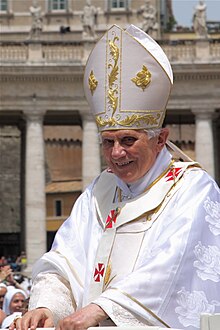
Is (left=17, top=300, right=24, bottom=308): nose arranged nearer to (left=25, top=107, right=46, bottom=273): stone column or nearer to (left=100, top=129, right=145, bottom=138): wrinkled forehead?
(left=100, top=129, right=145, bottom=138): wrinkled forehead

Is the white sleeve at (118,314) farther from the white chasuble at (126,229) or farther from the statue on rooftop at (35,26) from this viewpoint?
the statue on rooftop at (35,26)

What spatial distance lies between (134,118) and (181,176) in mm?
426

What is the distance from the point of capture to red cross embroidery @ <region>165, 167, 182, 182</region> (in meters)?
6.52

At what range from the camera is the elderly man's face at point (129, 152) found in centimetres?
633

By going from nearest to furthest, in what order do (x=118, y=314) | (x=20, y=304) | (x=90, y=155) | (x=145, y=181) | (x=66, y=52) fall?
(x=118, y=314) → (x=145, y=181) → (x=20, y=304) → (x=90, y=155) → (x=66, y=52)

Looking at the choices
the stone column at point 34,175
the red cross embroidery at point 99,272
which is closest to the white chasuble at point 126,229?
the red cross embroidery at point 99,272

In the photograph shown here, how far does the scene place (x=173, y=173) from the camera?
21.5 ft

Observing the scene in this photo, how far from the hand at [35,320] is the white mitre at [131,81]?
1125mm

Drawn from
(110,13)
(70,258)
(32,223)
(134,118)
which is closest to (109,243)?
(70,258)

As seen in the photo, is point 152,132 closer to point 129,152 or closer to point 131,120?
point 131,120

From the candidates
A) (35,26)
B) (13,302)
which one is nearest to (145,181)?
(13,302)

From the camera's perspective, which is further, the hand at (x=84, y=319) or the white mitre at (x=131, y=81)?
the white mitre at (x=131, y=81)

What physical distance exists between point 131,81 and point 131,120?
0.75 feet

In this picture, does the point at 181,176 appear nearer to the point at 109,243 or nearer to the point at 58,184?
the point at 109,243
